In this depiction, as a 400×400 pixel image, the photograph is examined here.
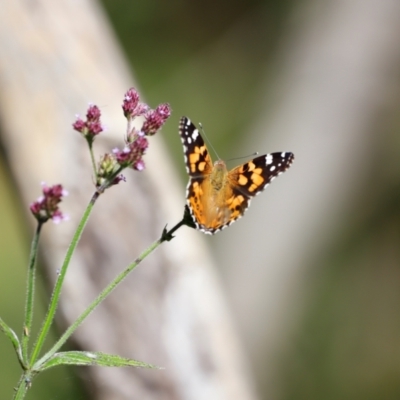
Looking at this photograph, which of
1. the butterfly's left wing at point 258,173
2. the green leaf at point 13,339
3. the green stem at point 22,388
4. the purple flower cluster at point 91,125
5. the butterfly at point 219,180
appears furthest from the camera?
the butterfly's left wing at point 258,173

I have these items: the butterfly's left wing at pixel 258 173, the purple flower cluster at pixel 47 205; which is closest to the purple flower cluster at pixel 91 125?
the purple flower cluster at pixel 47 205

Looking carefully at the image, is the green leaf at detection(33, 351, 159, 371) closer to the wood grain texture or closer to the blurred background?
A: the wood grain texture

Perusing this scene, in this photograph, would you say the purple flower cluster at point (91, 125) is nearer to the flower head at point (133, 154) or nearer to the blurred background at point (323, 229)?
the flower head at point (133, 154)

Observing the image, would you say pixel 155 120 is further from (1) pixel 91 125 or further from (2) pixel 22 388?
(2) pixel 22 388

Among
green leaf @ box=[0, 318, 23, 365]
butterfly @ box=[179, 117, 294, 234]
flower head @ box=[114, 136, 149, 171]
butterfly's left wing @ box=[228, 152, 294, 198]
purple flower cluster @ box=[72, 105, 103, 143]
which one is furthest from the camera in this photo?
butterfly's left wing @ box=[228, 152, 294, 198]

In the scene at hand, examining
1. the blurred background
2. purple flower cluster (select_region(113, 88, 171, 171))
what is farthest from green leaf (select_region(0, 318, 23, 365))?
the blurred background

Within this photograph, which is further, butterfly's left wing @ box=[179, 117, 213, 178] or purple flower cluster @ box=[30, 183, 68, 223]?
butterfly's left wing @ box=[179, 117, 213, 178]

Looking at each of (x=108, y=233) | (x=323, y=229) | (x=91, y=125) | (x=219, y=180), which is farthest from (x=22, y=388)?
(x=323, y=229)
